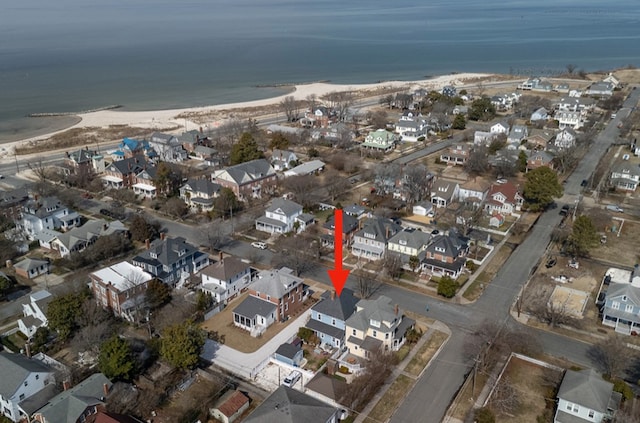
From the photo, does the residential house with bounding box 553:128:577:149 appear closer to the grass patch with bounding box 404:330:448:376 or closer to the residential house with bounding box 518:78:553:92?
the residential house with bounding box 518:78:553:92

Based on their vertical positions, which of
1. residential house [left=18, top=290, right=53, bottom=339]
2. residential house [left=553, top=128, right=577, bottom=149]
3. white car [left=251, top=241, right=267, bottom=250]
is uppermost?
residential house [left=553, top=128, right=577, bottom=149]

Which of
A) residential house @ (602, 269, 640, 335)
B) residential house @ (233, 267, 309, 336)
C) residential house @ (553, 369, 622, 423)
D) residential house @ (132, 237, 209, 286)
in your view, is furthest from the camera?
residential house @ (132, 237, 209, 286)

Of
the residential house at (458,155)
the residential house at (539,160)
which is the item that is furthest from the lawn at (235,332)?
the residential house at (539,160)

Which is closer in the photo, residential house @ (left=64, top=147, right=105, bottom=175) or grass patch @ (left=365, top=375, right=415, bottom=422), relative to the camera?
grass patch @ (left=365, top=375, right=415, bottom=422)

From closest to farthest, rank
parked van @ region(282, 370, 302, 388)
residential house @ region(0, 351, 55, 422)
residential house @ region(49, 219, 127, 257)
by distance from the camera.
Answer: residential house @ region(0, 351, 55, 422)
parked van @ region(282, 370, 302, 388)
residential house @ region(49, 219, 127, 257)

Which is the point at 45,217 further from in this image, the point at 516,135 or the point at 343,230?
the point at 516,135

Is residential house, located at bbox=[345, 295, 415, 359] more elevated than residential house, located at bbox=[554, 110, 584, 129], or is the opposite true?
residential house, located at bbox=[554, 110, 584, 129]

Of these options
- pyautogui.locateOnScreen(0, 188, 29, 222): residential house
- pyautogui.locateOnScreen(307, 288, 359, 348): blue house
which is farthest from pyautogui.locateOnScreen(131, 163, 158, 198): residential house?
pyautogui.locateOnScreen(307, 288, 359, 348): blue house

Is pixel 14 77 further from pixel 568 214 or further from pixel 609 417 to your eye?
pixel 609 417
